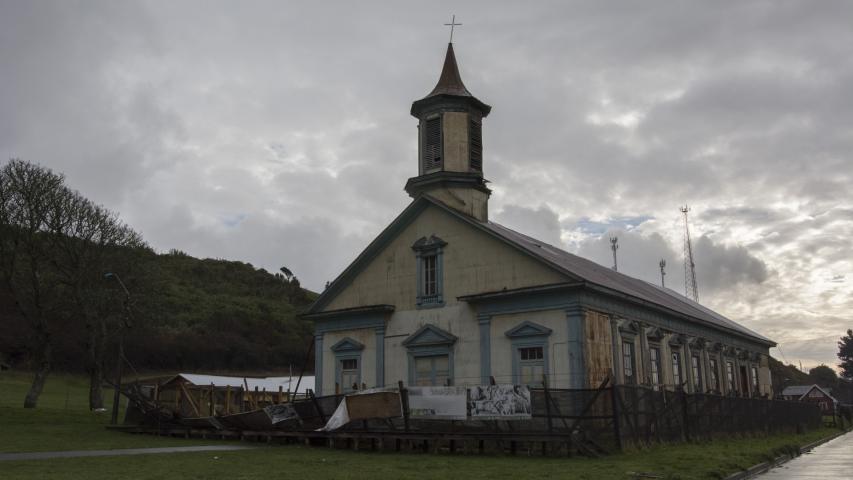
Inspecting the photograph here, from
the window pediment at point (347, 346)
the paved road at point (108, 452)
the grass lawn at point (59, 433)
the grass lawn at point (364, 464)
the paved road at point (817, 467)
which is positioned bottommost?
the paved road at point (817, 467)

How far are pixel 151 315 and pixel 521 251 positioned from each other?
29.2m

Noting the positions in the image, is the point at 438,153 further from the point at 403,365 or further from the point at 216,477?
the point at 216,477

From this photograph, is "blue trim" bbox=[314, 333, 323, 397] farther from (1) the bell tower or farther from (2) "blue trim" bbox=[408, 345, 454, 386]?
(1) the bell tower

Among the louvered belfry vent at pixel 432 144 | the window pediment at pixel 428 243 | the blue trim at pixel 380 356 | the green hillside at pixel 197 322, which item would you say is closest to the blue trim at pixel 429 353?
the blue trim at pixel 380 356

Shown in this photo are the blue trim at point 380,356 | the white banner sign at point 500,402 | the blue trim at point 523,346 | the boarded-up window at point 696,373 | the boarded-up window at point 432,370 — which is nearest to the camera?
the white banner sign at point 500,402

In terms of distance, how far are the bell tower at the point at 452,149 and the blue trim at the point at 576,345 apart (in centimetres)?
700

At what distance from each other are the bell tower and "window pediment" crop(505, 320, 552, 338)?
5863 mm

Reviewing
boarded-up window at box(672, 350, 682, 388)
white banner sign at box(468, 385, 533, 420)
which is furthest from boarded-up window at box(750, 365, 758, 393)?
white banner sign at box(468, 385, 533, 420)

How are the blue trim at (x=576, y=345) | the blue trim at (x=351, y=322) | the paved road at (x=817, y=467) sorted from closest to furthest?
1. the paved road at (x=817, y=467)
2. the blue trim at (x=576, y=345)
3. the blue trim at (x=351, y=322)

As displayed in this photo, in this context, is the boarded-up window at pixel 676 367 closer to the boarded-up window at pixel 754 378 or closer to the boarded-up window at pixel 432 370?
the boarded-up window at pixel 432 370

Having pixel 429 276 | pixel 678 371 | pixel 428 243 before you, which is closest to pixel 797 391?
pixel 678 371

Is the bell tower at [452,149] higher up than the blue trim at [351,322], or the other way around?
the bell tower at [452,149]

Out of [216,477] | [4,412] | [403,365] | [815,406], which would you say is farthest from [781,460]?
[4,412]

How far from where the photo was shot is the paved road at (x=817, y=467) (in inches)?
683
